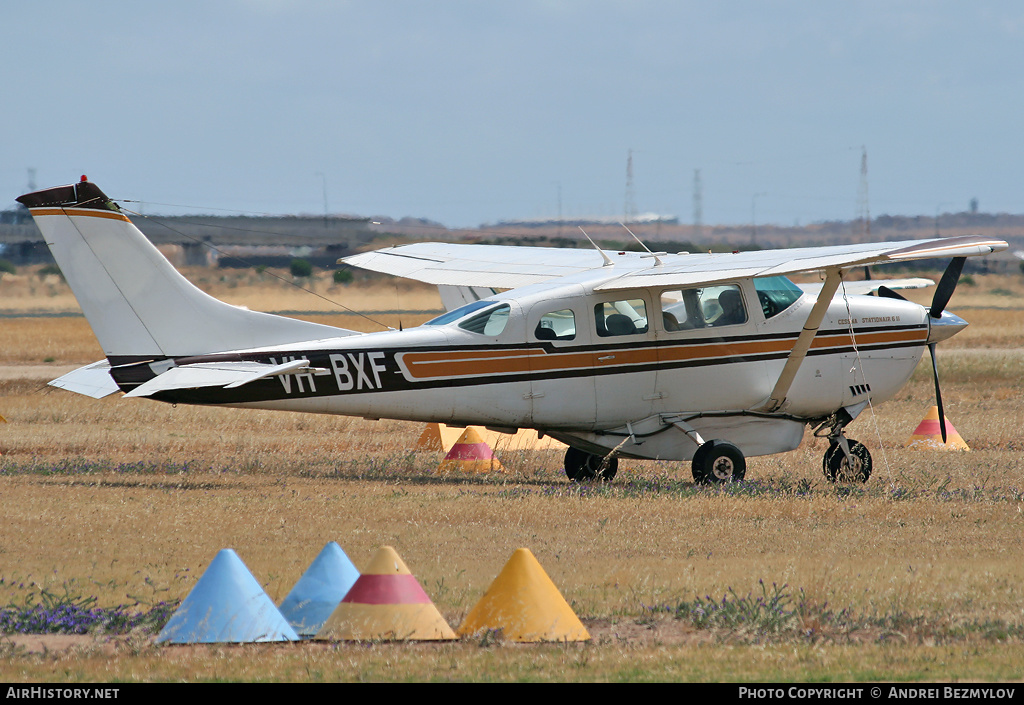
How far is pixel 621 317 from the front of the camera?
1295cm

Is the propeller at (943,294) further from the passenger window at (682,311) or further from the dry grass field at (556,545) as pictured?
the passenger window at (682,311)

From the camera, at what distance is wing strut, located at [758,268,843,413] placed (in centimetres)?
1202

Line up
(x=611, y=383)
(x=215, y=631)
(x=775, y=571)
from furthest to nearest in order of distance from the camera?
(x=611, y=383)
(x=775, y=571)
(x=215, y=631)

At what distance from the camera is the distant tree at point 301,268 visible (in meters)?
52.5

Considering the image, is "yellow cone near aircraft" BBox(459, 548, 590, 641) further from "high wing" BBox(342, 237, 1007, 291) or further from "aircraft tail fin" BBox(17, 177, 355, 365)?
"aircraft tail fin" BBox(17, 177, 355, 365)

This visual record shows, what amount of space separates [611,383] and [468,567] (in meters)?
4.69

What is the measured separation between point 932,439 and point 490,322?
7.50 meters

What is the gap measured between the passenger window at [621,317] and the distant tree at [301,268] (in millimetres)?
40113

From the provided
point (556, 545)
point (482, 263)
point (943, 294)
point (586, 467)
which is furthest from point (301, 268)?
point (556, 545)

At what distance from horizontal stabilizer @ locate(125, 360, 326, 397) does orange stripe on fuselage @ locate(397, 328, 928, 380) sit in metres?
1.33

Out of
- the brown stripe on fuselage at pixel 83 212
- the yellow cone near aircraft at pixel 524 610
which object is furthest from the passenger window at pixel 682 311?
the yellow cone near aircraft at pixel 524 610

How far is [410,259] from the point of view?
1678 centimetres

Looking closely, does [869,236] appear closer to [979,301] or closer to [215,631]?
[979,301]
